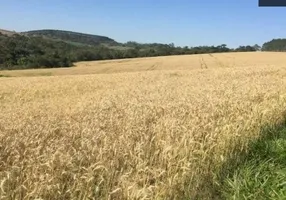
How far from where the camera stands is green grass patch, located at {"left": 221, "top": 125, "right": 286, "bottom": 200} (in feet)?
15.4

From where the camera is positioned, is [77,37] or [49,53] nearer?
[49,53]

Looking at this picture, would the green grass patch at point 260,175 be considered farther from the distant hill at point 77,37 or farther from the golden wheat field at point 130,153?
the distant hill at point 77,37

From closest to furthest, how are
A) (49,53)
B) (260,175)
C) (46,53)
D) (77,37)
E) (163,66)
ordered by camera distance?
(260,175) → (163,66) → (49,53) → (46,53) → (77,37)

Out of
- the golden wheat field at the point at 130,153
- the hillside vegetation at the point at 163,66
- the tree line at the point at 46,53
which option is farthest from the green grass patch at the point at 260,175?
the tree line at the point at 46,53

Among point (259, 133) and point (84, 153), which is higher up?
point (84, 153)

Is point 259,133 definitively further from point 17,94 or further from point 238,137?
point 17,94

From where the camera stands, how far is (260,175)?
205 inches

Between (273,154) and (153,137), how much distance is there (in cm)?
204

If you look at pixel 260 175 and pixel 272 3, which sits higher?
pixel 272 3

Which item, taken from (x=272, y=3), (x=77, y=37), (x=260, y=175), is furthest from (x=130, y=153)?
(x=77, y=37)

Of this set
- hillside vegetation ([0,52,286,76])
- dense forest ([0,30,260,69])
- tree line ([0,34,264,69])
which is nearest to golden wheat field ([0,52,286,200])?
hillside vegetation ([0,52,286,76])

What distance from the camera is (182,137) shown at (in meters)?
5.88

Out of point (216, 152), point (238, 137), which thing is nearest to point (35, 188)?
point (216, 152)

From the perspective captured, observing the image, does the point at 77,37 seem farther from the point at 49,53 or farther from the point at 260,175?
the point at 260,175
